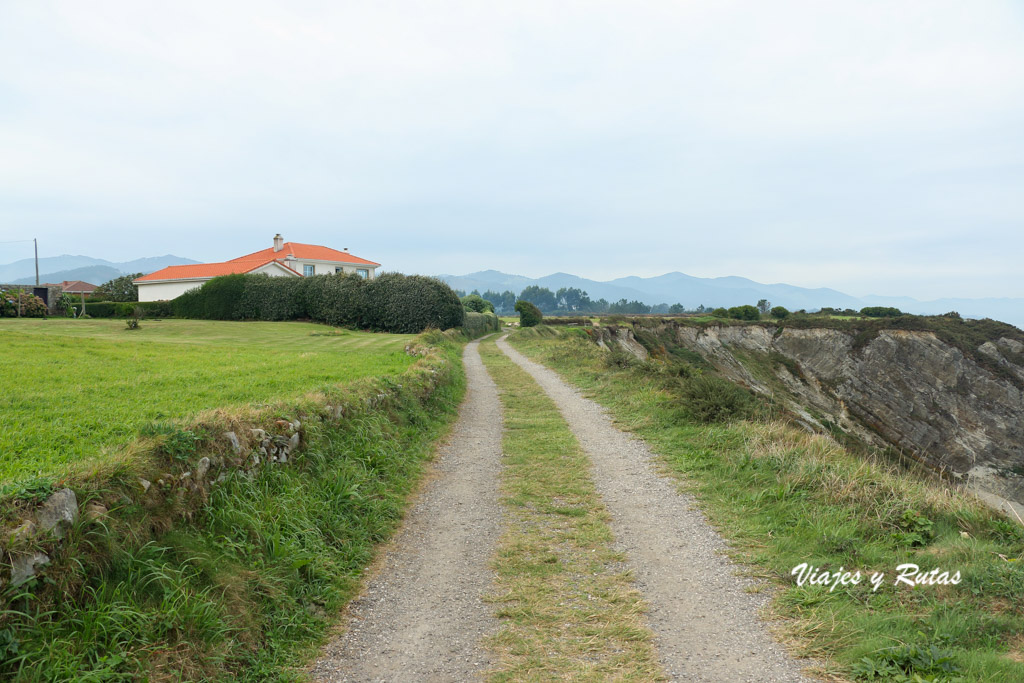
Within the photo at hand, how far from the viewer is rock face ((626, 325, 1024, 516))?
49.1 meters

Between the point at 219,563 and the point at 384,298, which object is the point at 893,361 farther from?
the point at 219,563

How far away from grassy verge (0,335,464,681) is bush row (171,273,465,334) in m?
32.0

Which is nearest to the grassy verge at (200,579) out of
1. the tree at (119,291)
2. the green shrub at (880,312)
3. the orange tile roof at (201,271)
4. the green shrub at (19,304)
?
the green shrub at (19,304)

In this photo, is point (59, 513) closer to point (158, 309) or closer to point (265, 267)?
point (158, 309)

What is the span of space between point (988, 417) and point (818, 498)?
61940 millimetres

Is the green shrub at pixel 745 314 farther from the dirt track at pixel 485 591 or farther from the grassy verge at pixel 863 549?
the dirt track at pixel 485 591

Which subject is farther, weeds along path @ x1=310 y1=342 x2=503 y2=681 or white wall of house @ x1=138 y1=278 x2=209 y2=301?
white wall of house @ x1=138 y1=278 x2=209 y2=301

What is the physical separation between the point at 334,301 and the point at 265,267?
13.2 meters

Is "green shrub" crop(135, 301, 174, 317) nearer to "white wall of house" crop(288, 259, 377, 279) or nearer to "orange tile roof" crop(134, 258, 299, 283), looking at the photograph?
"orange tile roof" crop(134, 258, 299, 283)

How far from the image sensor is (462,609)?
421 cm

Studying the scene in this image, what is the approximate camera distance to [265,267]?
4769cm

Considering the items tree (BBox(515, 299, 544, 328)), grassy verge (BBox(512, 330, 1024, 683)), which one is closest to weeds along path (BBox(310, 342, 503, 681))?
grassy verge (BBox(512, 330, 1024, 683))

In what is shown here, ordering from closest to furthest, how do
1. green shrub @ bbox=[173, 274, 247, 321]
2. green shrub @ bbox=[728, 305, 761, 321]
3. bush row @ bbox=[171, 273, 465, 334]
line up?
bush row @ bbox=[171, 273, 465, 334], green shrub @ bbox=[173, 274, 247, 321], green shrub @ bbox=[728, 305, 761, 321]

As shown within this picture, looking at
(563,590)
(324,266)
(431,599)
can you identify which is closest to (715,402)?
(563,590)
